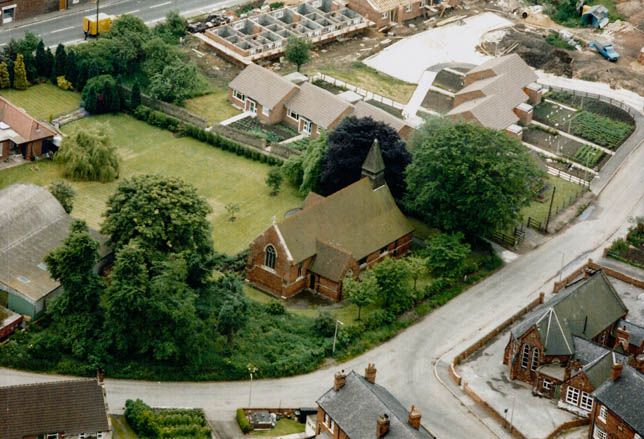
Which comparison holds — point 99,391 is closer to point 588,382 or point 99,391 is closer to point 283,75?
point 588,382

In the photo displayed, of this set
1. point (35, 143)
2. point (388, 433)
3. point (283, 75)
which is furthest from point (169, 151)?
point (388, 433)

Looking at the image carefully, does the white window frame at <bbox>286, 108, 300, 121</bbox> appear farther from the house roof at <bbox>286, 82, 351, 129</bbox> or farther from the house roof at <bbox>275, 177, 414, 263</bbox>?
the house roof at <bbox>275, 177, 414, 263</bbox>

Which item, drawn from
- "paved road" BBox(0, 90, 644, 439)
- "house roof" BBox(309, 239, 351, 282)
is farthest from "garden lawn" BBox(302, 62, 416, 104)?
"house roof" BBox(309, 239, 351, 282)

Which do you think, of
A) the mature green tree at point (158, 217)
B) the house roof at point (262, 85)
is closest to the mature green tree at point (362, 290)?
the mature green tree at point (158, 217)

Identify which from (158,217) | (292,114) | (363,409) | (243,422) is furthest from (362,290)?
(292,114)

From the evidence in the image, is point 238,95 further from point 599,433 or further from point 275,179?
point 599,433
